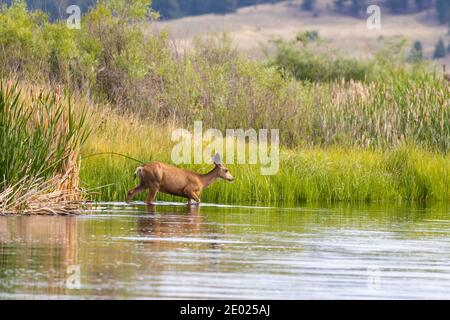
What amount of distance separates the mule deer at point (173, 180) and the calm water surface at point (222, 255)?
122 cm

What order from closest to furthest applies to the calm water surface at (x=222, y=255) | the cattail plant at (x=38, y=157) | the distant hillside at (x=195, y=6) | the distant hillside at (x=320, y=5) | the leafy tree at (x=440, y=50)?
the calm water surface at (x=222, y=255)
the cattail plant at (x=38, y=157)
the leafy tree at (x=440, y=50)
the distant hillside at (x=195, y=6)
the distant hillside at (x=320, y=5)

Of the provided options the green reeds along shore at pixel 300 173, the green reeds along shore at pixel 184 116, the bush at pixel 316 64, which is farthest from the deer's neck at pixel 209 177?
the bush at pixel 316 64

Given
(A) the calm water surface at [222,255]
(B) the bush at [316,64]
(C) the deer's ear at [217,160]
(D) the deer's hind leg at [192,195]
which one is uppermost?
(B) the bush at [316,64]

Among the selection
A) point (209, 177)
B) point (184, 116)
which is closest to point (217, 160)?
point (209, 177)

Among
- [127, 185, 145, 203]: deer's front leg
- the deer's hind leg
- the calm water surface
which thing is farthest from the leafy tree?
the calm water surface

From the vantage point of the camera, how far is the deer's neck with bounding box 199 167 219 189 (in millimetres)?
22031

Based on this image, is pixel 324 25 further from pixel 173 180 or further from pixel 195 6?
pixel 173 180

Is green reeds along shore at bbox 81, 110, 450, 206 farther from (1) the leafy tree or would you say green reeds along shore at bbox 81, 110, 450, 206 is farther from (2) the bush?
(1) the leafy tree

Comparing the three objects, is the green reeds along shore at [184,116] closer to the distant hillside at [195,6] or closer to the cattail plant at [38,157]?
the cattail plant at [38,157]

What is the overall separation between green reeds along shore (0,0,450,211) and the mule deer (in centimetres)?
75

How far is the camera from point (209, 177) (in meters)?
22.1

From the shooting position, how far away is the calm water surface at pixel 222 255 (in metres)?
11.5

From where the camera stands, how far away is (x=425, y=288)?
11.9 meters
